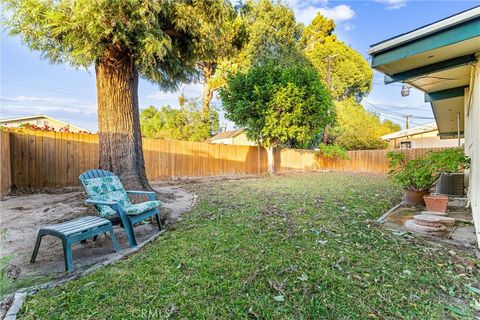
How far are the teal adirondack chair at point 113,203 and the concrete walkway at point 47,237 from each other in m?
0.30

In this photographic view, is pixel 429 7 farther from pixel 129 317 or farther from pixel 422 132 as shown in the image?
pixel 422 132

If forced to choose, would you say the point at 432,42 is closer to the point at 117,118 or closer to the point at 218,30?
the point at 218,30

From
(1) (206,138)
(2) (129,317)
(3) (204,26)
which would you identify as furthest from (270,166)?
(2) (129,317)

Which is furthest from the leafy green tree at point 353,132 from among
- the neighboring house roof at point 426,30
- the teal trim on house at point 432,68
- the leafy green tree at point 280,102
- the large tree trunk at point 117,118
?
the large tree trunk at point 117,118

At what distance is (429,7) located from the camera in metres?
5.55

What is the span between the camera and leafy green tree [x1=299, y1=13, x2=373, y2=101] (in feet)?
68.4

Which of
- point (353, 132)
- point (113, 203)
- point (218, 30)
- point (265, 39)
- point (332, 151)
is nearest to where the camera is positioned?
point (113, 203)

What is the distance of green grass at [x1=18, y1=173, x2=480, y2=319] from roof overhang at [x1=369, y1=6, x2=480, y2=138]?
2.35m

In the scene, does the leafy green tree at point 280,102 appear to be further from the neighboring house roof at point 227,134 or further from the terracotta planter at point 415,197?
the neighboring house roof at point 227,134

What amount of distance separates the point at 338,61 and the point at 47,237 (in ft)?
76.0

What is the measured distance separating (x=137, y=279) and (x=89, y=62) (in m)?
4.31

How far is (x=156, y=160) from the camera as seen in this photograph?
909cm

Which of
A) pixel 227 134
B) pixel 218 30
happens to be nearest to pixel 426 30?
pixel 218 30

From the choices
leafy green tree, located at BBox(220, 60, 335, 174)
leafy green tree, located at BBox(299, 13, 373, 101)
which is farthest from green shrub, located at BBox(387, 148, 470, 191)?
leafy green tree, located at BBox(299, 13, 373, 101)
